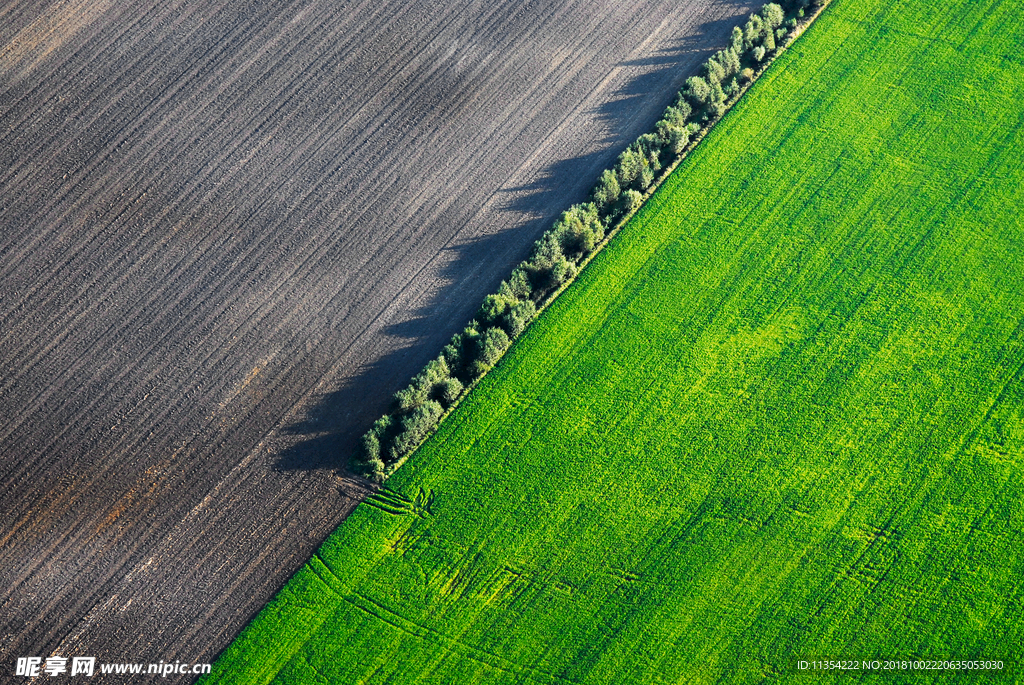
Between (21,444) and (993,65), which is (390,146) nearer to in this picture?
(21,444)

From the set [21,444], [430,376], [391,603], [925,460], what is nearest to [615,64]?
[430,376]

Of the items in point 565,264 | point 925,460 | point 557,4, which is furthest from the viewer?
point 557,4

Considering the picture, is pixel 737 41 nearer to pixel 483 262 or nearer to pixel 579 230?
pixel 579 230

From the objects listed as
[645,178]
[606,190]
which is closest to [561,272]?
[606,190]

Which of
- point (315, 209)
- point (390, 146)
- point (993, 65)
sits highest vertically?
point (993, 65)

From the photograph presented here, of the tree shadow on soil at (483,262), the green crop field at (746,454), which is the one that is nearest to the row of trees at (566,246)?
the tree shadow on soil at (483,262)

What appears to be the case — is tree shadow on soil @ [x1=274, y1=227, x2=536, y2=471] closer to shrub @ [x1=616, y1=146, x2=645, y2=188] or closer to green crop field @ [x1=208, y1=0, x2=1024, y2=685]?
green crop field @ [x1=208, y1=0, x2=1024, y2=685]

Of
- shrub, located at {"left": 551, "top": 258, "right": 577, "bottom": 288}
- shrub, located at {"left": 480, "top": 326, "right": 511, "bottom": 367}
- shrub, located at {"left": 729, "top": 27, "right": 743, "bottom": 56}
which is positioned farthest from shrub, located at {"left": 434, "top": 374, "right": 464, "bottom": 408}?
shrub, located at {"left": 729, "top": 27, "right": 743, "bottom": 56}
